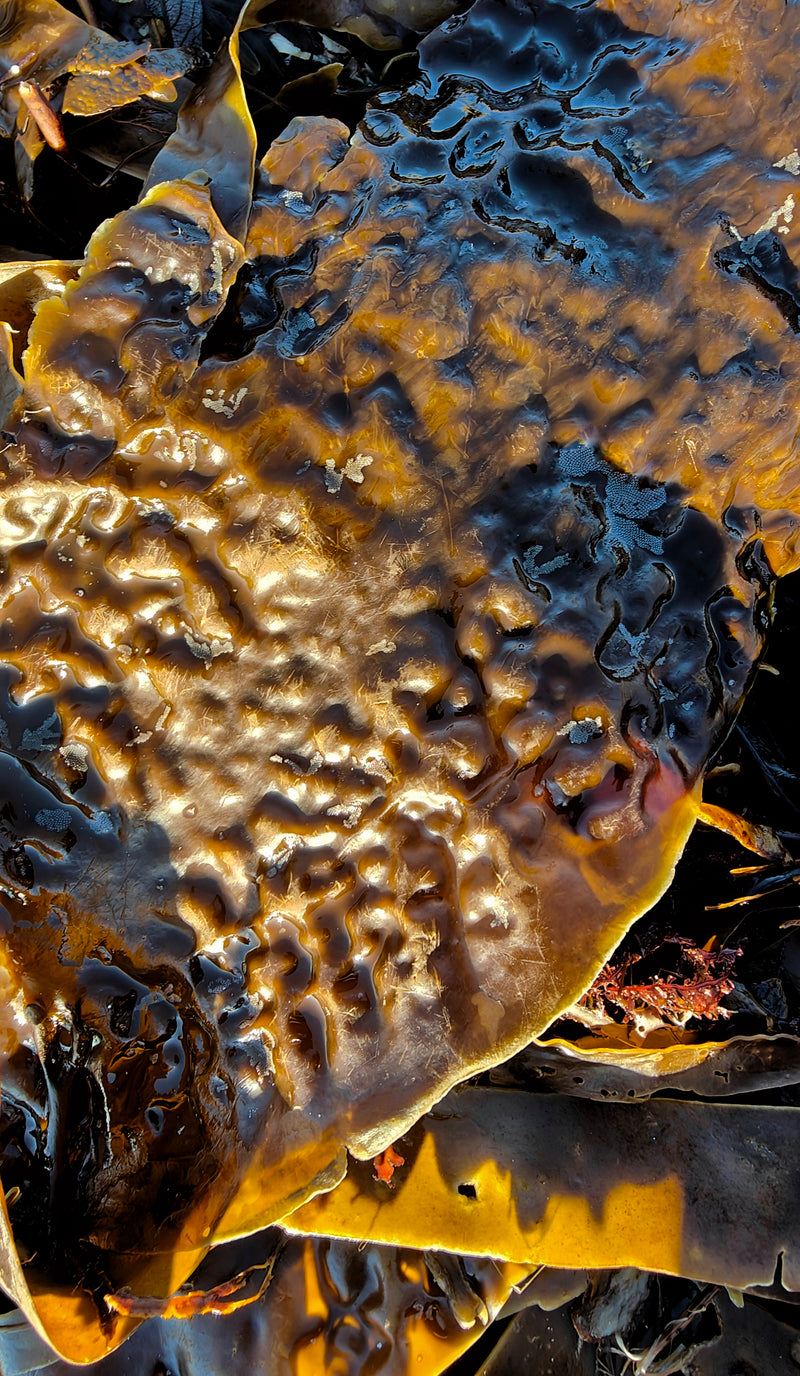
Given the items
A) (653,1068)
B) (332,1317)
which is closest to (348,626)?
(653,1068)

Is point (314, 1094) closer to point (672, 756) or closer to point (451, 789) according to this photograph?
point (451, 789)

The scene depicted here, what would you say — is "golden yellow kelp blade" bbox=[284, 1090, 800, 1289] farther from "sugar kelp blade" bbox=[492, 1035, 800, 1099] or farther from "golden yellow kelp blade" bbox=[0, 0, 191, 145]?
"golden yellow kelp blade" bbox=[0, 0, 191, 145]

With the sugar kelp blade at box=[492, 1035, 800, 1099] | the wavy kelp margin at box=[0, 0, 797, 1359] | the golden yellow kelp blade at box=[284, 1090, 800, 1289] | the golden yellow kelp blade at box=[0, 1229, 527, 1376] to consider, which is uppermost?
the wavy kelp margin at box=[0, 0, 797, 1359]

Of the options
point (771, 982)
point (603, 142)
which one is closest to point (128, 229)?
point (603, 142)

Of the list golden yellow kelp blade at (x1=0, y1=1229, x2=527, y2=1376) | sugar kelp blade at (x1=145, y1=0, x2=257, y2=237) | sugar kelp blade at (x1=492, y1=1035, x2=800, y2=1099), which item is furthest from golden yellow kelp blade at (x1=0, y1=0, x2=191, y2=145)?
golden yellow kelp blade at (x1=0, y1=1229, x2=527, y2=1376)

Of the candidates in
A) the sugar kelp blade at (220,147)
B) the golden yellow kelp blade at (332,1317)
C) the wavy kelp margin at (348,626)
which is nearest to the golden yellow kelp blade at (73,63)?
the sugar kelp blade at (220,147)

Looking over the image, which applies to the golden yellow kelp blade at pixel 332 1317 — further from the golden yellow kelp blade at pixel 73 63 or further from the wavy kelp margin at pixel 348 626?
the golden yellow kelp blade at pixel 73 63
